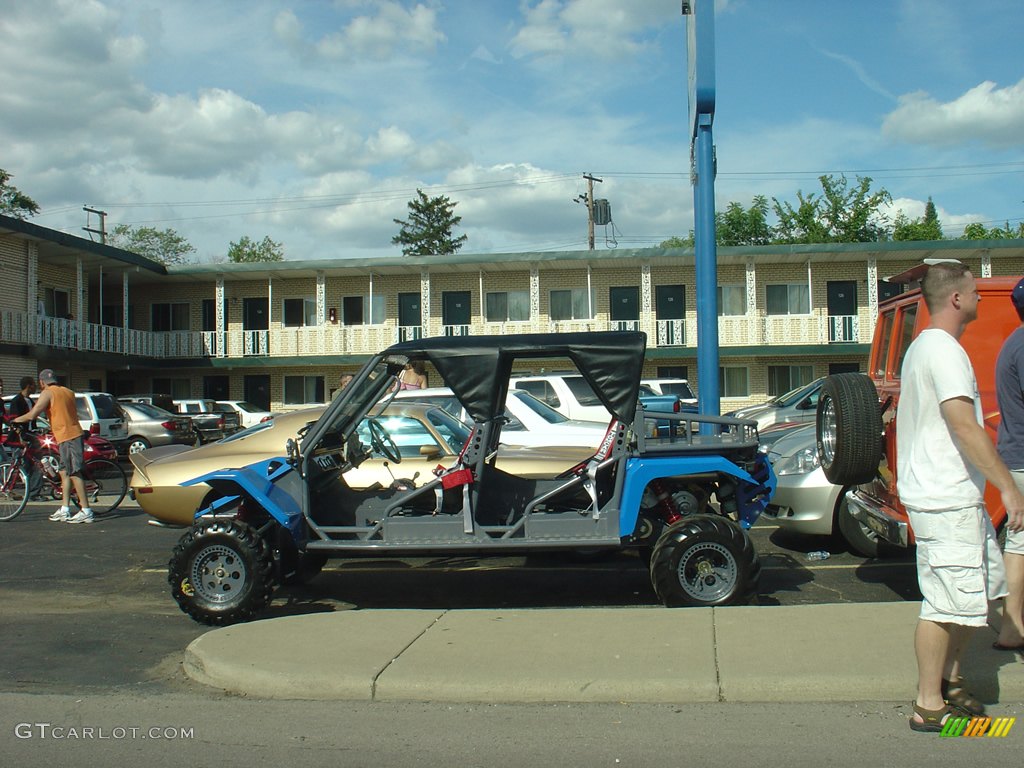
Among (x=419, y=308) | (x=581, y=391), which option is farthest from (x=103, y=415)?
(x=581, y=391)

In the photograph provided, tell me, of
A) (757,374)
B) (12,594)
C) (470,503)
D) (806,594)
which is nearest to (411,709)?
(470,503)

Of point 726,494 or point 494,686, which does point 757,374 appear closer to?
point 726,494

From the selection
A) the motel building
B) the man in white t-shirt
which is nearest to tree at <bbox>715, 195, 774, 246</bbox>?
the motel building

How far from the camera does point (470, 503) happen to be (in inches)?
260

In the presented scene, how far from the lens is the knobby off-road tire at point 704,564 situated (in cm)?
638

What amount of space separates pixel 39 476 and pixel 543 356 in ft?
28.5

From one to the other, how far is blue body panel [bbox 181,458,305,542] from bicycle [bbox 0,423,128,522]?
19.7 feet

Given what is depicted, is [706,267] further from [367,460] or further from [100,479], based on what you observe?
[100,479]

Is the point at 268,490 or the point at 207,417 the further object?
the point at 207,417

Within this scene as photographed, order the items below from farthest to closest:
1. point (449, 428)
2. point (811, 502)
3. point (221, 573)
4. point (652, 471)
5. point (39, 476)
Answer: point (39, 476)
point (449, 428)
point (811, 502)
point (221, 573)
point (652, 471)

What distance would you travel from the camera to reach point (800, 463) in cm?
850

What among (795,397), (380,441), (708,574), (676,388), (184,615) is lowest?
(184,615)

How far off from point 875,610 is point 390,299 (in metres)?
27.3

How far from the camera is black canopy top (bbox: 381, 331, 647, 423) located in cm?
660
